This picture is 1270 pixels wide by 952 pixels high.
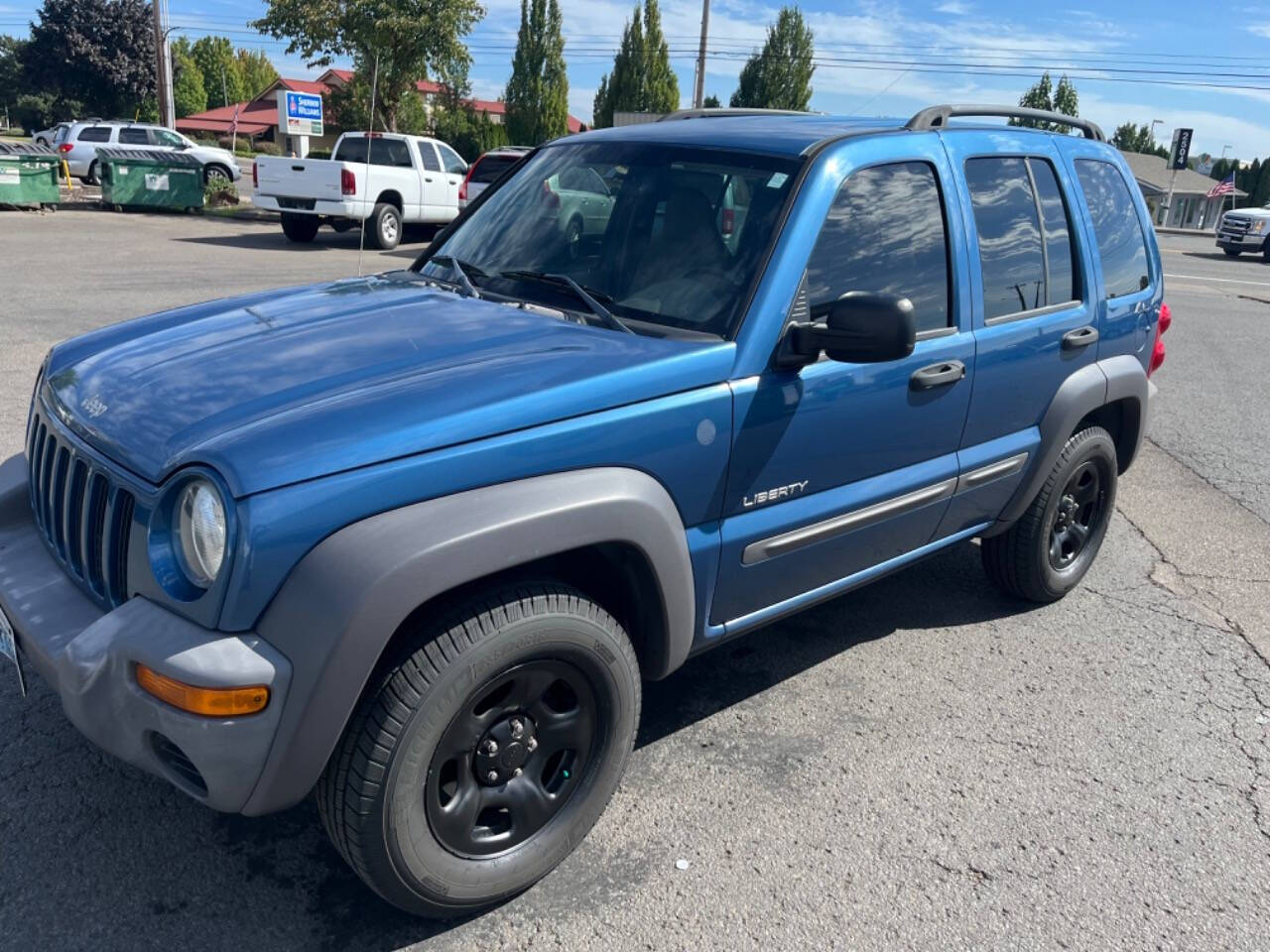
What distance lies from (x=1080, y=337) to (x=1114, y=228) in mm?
688

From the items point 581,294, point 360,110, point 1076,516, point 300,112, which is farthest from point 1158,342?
point 360,110

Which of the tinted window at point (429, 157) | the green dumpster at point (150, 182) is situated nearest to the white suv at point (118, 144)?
the green dumpster at point (150, 182)

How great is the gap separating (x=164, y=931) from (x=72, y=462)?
3.74ft

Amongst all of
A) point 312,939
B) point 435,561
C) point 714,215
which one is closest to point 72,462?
point 435,561

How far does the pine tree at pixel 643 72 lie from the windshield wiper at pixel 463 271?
196ft

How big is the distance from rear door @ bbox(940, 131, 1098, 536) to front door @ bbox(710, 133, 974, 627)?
0.41 feet

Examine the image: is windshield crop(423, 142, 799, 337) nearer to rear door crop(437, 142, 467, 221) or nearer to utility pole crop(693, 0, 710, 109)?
rear door crop(437, 142, 467, 221)

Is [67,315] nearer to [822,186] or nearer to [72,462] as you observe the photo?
[72,462]

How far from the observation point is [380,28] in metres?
21.7

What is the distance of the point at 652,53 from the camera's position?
2404 inches

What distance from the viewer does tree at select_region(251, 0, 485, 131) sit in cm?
2181

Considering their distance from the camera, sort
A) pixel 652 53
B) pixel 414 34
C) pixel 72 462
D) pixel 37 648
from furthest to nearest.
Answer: pixel 652 53 → pixel 414 34 → pixel 72 462 → pixel 37 648

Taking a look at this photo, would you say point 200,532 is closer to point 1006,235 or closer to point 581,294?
point 581,294

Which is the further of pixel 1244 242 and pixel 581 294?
pixel 1244 242
